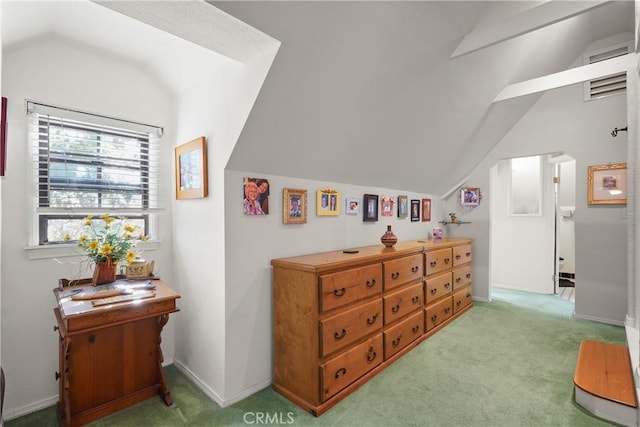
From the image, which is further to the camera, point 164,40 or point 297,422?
point 164,40

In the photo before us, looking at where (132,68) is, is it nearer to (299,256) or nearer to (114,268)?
(114,268)

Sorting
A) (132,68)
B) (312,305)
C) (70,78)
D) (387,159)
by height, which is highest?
(132,68)

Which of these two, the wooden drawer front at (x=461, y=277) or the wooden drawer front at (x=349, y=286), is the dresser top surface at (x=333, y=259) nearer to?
the wooden drawer front at (x=349, y=286)

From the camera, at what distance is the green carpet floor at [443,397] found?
188cm

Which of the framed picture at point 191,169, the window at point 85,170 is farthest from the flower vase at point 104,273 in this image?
the framed picture at point 191,169

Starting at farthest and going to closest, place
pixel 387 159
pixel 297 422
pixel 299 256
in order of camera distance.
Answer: pixel 387 159, pixel 299 256, pixel 297 422

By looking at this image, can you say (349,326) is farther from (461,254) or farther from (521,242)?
(521,242)

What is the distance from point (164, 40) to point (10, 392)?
247cm

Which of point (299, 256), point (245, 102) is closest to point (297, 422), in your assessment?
point (299, 256)

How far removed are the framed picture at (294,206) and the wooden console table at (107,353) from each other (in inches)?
37.4

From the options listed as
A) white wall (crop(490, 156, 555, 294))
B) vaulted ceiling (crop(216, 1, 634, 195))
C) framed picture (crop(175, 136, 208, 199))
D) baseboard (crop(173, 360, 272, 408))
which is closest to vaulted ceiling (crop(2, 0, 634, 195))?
vaulted ceiling (crop(216, 1, 634, 195))

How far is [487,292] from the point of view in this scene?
432cm

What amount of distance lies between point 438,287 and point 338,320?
167 cm

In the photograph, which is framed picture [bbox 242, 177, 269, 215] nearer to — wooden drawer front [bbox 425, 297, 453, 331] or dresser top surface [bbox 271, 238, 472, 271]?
dresser top surface [bbox 271, 238, 472, 271]
